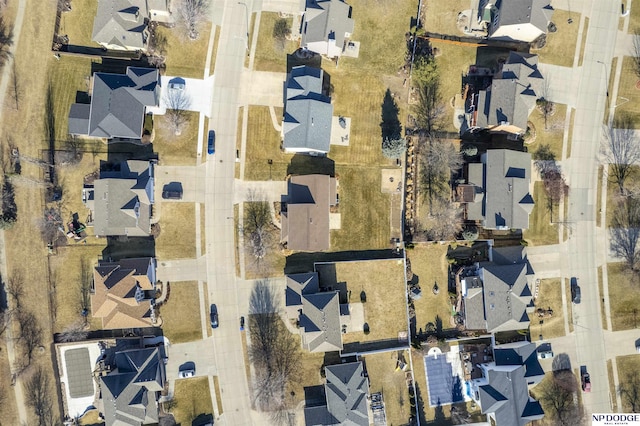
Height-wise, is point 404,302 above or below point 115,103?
below

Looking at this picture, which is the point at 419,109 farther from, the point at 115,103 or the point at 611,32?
the point at 115,103

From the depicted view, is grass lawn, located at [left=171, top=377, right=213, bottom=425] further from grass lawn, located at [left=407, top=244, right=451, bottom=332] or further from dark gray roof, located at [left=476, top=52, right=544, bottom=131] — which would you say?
dark gray roof, located at [left=476, top=52, right=544, bottom=131]

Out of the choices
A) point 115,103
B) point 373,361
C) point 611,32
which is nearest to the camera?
point 115,103

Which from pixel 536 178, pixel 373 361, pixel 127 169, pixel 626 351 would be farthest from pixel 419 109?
pixel 626 351

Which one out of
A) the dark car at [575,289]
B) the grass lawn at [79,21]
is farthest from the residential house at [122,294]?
the dark car at [575,289]

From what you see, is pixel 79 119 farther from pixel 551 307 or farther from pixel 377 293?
pixel 551 307

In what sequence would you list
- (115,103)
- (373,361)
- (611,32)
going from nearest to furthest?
(115,103) < (373,361) < (611,32)

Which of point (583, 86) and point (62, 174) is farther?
point (583, 86)
